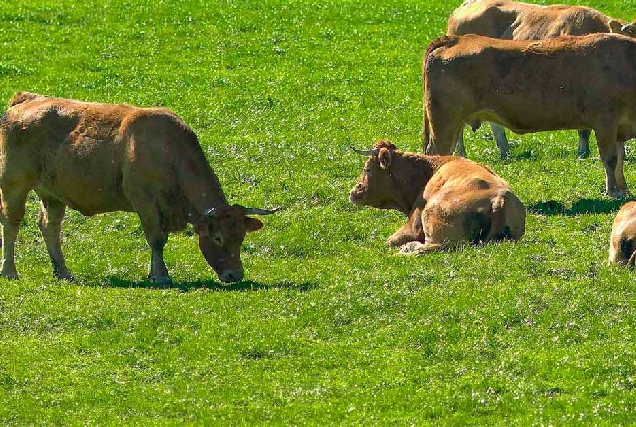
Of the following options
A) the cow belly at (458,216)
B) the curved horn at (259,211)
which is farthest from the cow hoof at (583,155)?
the curved horn at (259,211)

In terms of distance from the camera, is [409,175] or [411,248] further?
[409,175]

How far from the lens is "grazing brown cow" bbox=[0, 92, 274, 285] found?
21.5 metres

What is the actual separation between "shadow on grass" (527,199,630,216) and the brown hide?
6.53m

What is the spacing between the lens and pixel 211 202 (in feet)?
71.2

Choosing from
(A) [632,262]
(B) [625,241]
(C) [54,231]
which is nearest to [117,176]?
(C) [54,231]

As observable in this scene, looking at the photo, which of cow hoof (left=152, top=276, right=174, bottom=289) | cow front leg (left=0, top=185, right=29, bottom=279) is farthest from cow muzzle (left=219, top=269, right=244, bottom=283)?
cow front leg (left=0, top=185, right=29, bottom=279)

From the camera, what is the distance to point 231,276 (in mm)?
21266

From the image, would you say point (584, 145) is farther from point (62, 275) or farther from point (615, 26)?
point (62, 275)

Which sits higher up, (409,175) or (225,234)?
(409,175)

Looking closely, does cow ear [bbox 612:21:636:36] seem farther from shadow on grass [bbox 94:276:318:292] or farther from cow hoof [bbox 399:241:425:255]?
shadow on grass [bbox 94:276:318:292]

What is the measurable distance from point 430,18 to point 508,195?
77.8 feet

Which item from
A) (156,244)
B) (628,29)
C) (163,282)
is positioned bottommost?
(163,282)

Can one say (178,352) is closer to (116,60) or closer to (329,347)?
(329,347)

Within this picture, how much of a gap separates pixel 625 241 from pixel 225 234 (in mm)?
5384
